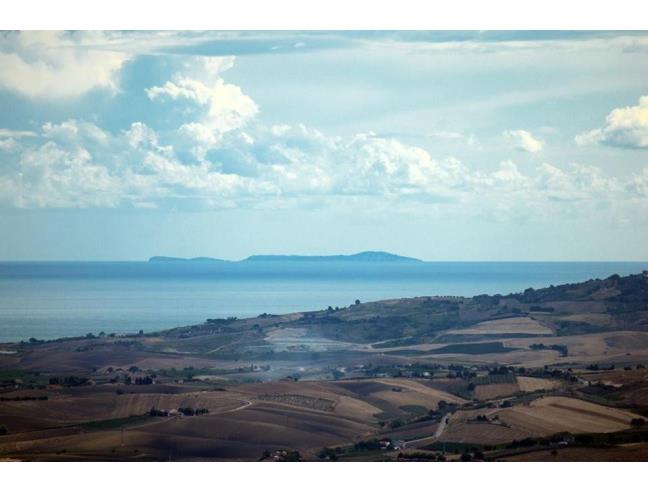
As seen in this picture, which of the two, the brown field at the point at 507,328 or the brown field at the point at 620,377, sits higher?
the brown field at the point at 507,328

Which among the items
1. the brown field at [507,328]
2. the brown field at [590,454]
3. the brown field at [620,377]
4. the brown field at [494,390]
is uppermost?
the brown field at [507,328]

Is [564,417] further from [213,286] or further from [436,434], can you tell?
[213,286]

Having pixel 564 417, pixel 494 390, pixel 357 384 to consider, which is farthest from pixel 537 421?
pixel 357 384

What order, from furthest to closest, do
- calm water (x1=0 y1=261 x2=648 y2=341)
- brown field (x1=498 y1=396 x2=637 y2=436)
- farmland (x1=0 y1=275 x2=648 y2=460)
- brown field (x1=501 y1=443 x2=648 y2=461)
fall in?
calm water (x1=0 y1=261 x2=648 y2=341) < brown field (x1=498 y1=396 x2=637 y2=436) < farmland (x1=0 y1=275 x2=648 y2=460) < brown field (x1=501 y1=443 x2=648 y2=461)

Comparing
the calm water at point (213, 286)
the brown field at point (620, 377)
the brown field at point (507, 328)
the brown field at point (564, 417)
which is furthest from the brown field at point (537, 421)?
the calm water at point (213, 286)

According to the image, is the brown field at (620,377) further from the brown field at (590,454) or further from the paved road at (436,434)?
the paved road at (436,434)

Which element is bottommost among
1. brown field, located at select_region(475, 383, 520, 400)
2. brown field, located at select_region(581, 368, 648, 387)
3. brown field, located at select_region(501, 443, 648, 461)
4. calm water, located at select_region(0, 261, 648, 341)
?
brown field, located at select_region(501, 443, 648, 461)

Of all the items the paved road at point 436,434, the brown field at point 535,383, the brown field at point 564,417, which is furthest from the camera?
the brown field at point 535,383

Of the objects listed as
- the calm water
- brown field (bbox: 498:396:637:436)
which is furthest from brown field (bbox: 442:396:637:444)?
the calm water

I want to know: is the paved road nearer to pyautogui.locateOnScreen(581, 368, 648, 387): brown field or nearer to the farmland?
the farmland
